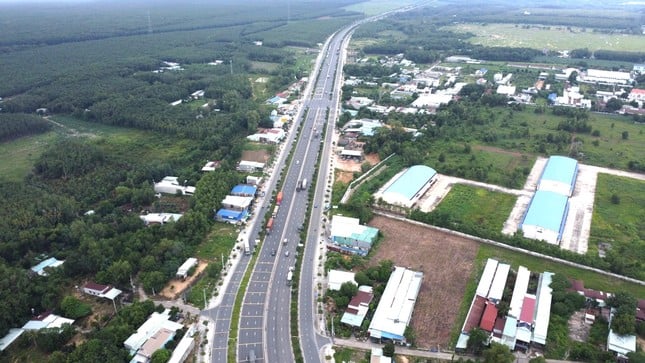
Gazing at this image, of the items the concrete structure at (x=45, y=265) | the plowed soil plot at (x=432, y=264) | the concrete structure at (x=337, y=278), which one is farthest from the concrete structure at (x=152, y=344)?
the plowed soil plot at (x=432, y=264)

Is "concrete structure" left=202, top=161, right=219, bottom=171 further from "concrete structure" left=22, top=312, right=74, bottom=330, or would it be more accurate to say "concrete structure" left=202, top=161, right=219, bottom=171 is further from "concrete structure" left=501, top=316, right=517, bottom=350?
"concrete structure" left=501, top=316, right=517, bottom=350

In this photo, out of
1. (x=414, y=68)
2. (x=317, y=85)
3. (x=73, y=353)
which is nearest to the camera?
(x=73, y=353)

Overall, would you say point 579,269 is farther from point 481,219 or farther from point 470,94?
point 470,94

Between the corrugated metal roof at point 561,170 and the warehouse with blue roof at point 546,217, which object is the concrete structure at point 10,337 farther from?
the corrugated metal roof at point 561,170

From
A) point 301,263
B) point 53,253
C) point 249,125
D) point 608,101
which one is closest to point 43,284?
point 53,253

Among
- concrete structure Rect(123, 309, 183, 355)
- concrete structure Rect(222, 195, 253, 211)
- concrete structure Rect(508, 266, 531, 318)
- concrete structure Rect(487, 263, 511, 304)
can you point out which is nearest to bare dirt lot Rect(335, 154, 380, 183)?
concrete structure Rect(222, 195, 253, 211)

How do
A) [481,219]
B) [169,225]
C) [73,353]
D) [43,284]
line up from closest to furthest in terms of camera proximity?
[73,353]
[43,284]
[169,225]
[481,219]

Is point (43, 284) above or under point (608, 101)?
under

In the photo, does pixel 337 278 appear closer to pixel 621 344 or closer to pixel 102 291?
pixel 102 291
